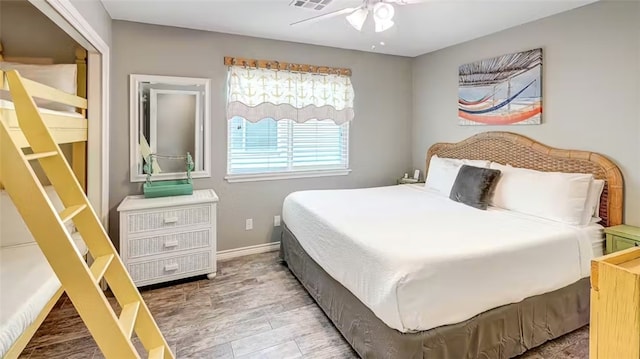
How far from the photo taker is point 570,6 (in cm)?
279

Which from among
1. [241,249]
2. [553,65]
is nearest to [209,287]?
[241,249]

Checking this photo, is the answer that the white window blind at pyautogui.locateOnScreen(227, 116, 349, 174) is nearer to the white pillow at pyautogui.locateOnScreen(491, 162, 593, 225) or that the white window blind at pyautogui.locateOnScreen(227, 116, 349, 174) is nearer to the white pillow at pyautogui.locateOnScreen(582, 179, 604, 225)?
the white pillow at pyautogui.locateOnScreen(491, 162, 593, 225)

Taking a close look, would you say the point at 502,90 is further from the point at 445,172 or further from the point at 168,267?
the point at 168,267

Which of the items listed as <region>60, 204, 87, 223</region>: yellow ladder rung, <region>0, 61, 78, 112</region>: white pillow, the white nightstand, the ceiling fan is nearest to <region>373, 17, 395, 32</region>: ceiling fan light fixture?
the ceiling fan

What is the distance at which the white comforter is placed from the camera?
1.70m

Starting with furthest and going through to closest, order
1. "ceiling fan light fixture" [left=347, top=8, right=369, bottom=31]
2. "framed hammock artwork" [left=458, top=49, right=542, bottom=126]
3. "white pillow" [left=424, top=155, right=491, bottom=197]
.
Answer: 1. "white pillow" [left=424, top=155, right=491, bottom=197]
2. "framed hammock artwork" [left=458, top=49, right=542, bottom=126]
3. "ceiling fan light fixture" [left=347, top=8, right=369, bottom=31]

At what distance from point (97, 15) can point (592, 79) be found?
4.00 meters

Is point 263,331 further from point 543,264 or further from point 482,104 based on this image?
point 482,104

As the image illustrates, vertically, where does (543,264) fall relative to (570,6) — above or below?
below

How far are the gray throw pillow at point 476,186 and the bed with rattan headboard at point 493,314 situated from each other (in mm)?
489

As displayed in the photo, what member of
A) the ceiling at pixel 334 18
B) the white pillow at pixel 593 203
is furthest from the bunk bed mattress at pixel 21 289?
the white pillow at pixel 593 203

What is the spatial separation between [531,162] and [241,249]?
3.13 metres

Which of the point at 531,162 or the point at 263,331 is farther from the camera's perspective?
the point at 531,162

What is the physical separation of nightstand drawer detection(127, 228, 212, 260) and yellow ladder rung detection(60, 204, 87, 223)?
1400 mm
